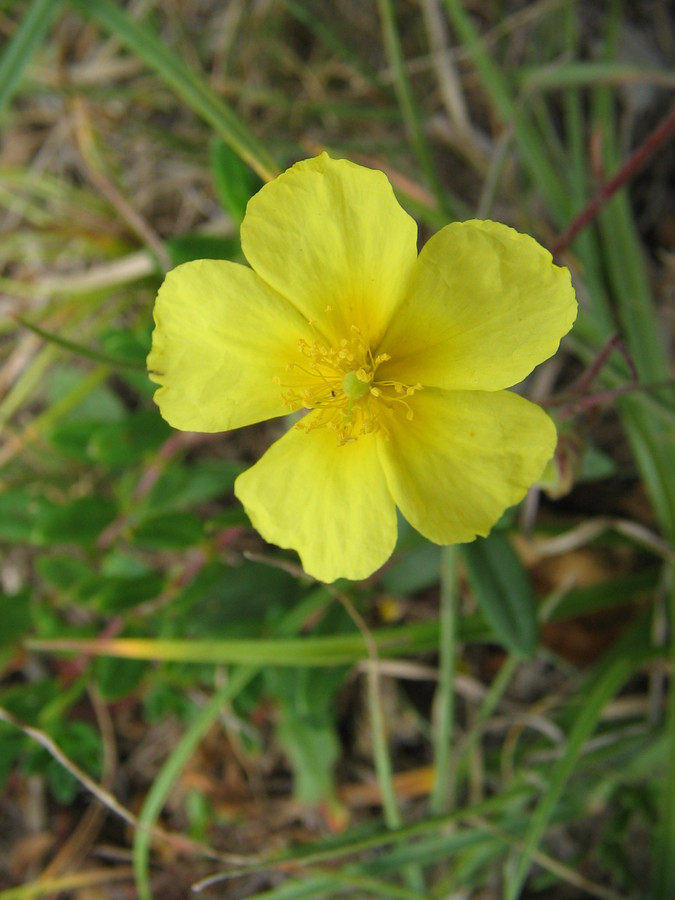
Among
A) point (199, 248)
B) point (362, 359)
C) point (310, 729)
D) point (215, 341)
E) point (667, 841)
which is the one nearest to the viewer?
point (215, 341)

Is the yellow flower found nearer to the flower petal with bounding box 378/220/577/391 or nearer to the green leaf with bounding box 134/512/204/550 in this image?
the flower petal with bounding box 378/220/577/391

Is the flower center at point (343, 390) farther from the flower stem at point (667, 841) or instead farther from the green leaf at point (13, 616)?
the green leaf at point (13, 616)

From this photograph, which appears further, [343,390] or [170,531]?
[170,531]

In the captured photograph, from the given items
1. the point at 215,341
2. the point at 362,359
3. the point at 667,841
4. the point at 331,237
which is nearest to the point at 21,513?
the point at 215,341

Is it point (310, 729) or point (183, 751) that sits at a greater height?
point (183, 751)

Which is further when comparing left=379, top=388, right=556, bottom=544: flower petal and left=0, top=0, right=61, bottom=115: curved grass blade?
left=0, top=0, right=61, bottom=115: curved grass blade

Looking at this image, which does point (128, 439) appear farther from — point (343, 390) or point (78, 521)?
point (343, 390)

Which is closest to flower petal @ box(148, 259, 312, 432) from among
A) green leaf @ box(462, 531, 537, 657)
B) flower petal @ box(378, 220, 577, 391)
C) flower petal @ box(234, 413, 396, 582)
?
flower petal @ box(234, 413, 396, 582)

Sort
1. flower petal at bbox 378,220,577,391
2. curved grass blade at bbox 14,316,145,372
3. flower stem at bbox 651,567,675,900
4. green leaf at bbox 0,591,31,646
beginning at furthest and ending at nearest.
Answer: green leaf at bbox 0,591,31,646
flower stem at bbox 651,567,675,900
curved grass blade at bbox 14,316,145,372
flower petal at bbox 378,220,577,391

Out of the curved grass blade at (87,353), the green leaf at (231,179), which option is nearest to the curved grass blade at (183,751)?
the curved grass blade at (87,353)
